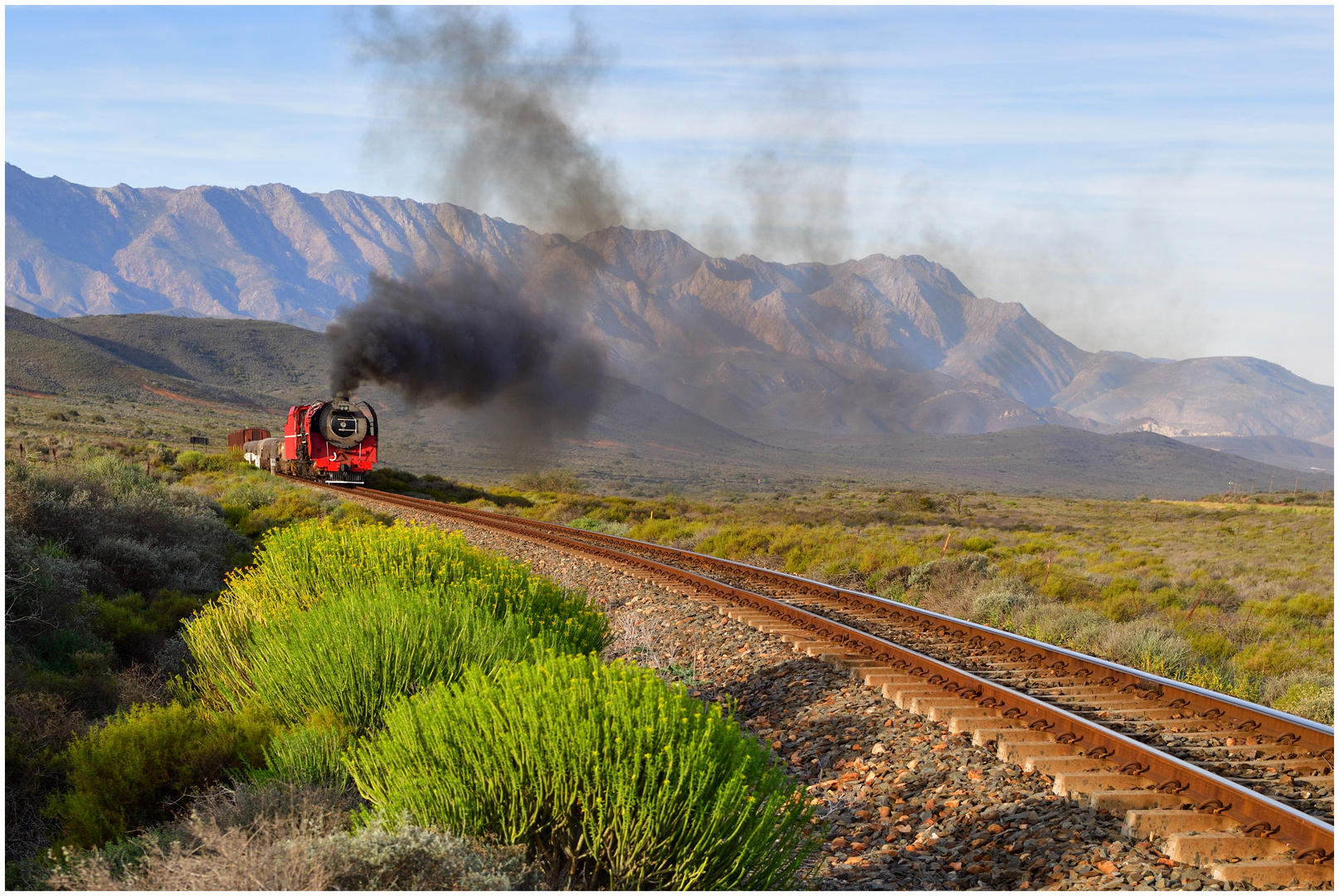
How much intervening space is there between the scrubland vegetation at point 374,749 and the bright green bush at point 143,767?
1 cm

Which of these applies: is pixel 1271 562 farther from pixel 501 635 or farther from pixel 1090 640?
pixel 501 635

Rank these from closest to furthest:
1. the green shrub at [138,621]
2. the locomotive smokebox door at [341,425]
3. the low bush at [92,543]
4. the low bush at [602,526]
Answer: the low bush at [92,543] → the green shrub at [138,621] → the low bush at [602,526] → the locomotive smokebox door at [341,425]

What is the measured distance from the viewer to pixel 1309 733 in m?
7.04

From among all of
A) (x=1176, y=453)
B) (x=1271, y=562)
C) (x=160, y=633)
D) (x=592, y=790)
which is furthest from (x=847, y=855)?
(x=1176, y=453)

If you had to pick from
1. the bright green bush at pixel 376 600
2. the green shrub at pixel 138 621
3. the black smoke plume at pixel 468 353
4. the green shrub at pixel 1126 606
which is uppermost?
the black smoke plume at pixel 468 353

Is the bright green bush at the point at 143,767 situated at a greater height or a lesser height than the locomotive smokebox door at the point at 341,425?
lesser

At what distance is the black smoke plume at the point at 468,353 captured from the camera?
3512 cm

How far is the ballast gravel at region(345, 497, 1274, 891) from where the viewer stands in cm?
521

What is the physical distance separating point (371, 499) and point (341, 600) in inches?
806

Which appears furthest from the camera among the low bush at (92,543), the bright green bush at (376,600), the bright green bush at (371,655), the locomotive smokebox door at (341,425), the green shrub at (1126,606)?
the locomotive smokebox door at (341,425)

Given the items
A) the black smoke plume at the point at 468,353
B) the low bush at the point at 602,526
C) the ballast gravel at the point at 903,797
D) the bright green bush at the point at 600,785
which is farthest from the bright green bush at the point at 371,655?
the black smoke plume at the point at 468,353

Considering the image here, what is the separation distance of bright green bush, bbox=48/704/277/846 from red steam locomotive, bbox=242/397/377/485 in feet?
84.9

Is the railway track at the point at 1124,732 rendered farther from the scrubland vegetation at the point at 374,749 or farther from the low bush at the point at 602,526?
the low bush at the point at 602,526

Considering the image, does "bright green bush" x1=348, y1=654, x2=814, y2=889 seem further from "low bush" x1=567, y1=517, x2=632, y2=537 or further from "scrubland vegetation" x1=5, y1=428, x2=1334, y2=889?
"low bush" x1=567, y1=517, x2=632, y2=537
